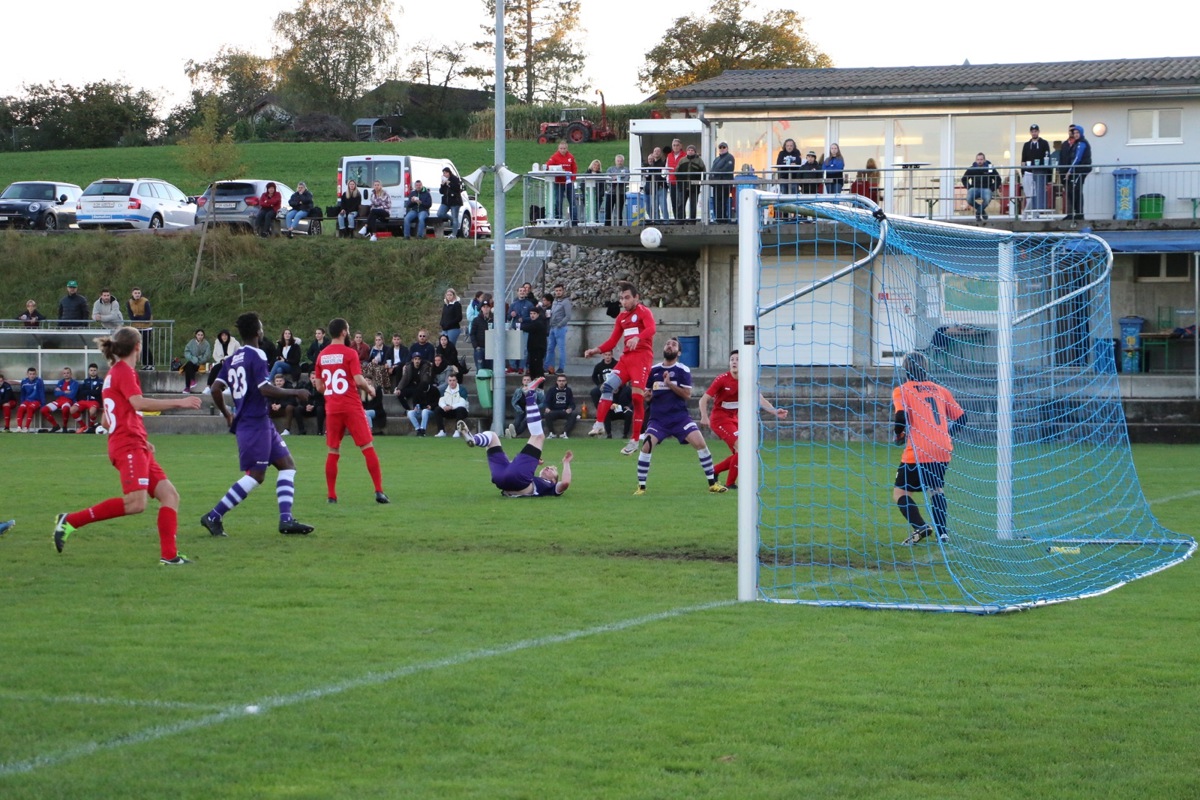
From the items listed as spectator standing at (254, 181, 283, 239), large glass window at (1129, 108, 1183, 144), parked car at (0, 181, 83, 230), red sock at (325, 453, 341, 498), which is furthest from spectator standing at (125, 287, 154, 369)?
large glass window at (1129, 108, 1183, 144)

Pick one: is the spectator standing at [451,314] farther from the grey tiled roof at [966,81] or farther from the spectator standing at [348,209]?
the spectator standing at [348,209]

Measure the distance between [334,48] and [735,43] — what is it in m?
24.6

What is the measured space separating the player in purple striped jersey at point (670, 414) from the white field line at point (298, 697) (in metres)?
7.37

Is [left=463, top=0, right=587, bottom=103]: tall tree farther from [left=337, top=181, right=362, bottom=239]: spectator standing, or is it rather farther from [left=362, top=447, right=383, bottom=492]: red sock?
[left=362, top=447, right=383, bottom=492]: red sock

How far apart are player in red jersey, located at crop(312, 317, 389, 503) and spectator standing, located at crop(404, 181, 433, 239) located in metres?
24.4

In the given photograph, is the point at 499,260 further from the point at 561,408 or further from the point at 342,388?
the point at 342,388

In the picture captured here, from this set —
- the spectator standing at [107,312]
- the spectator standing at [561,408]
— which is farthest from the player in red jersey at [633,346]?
the spectator standing at [107,312]

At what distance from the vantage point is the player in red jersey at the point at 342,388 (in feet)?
45.5

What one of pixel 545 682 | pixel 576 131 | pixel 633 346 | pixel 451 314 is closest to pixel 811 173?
pixel 451 314

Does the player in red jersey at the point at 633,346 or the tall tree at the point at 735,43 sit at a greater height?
the tall tree at the point at 735,43

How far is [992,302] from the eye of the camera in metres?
12.9

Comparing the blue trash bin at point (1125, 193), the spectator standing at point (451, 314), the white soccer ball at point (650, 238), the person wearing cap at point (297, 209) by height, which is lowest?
the spectator standing at point (451, 314)

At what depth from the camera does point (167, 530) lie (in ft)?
33.5

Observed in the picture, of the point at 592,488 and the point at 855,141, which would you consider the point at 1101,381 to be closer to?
the point at 592,488
